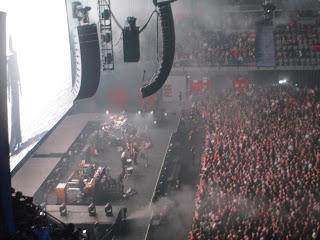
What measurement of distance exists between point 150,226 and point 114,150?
760 centimetres

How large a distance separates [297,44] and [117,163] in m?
14.5

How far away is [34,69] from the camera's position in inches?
537

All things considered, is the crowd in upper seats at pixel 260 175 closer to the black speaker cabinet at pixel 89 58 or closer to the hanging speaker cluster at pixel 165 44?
the hanging speaker cluster at pixel 165 44

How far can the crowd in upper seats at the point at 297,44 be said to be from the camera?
28328 mm

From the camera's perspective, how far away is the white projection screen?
40.8ft

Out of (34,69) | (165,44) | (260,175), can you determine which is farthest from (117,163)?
(165,44)

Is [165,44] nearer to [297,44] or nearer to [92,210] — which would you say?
[92,210]

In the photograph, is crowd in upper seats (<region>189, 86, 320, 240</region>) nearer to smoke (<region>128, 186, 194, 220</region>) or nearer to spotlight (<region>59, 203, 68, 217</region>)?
smoke (<region>128, 186, 194, 220</region>)

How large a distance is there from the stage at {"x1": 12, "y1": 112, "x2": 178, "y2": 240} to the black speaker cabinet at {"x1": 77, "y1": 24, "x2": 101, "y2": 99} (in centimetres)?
470

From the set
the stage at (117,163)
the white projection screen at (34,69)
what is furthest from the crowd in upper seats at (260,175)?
the white projection screen at (34,69)

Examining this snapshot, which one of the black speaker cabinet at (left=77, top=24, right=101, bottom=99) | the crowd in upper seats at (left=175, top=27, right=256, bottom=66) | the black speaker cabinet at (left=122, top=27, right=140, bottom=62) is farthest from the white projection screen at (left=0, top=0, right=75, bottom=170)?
the crowd in upper seats at (left=175, top=27, right=256, bottom=66)

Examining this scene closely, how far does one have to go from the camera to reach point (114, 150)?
2273 centimetres

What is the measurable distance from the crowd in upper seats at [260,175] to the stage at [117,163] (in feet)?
8.53

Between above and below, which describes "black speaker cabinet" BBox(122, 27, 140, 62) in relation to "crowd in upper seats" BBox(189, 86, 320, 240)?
above
